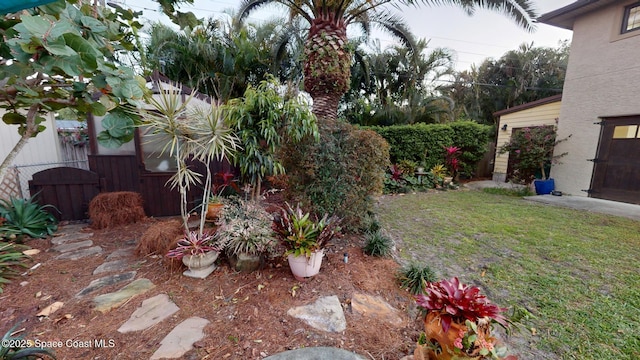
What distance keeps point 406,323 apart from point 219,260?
80.9 inches

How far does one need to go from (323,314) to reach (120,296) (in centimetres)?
196

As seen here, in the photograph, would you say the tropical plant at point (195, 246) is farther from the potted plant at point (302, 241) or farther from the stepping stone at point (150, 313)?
the potted plant at point (302, 241)

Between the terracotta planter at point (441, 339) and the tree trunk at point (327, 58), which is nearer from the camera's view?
the terracotta planter at point (441, 339)

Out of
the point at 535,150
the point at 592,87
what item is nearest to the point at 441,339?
the point at 535,150

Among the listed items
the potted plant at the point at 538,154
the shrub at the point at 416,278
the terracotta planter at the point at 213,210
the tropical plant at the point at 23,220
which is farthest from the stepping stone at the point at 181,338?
the potted plant at the point at 538,154

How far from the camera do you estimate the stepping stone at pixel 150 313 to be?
6.40 ft

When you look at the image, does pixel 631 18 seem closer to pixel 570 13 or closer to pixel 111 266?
pixel 570 13

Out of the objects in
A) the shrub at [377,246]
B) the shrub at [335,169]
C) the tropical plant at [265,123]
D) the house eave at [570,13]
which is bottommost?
the shrub at [377,246]

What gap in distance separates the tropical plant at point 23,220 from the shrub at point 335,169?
376cm

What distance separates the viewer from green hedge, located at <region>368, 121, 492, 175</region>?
8656 millimetres

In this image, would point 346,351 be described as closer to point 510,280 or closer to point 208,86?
point 510,280

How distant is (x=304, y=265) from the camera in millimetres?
2385

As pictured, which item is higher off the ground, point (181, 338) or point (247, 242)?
point (247, 242)

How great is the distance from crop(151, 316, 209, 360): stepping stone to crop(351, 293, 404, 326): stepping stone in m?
1.25
